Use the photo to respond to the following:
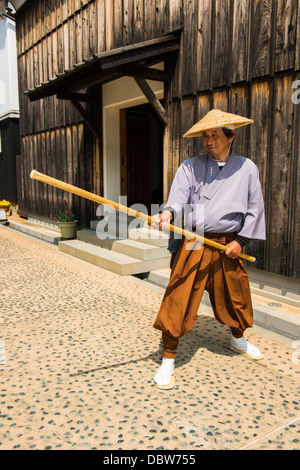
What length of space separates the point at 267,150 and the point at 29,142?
31.0 ft

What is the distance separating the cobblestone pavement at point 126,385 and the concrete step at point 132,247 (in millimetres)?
1771

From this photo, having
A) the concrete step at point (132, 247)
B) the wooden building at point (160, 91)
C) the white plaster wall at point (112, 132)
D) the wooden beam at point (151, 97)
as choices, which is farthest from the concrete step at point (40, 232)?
the wooden beam at point (151, 97)

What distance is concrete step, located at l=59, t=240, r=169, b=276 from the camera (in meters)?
6.45

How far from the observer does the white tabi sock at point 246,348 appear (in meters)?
3.46

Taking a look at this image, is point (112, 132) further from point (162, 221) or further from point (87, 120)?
point (162, 221)

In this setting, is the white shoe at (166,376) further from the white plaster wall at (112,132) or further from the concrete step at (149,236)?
the white plaster wall at (112,132)

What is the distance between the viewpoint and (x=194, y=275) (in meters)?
3.08

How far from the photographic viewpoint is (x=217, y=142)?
10.0 feet

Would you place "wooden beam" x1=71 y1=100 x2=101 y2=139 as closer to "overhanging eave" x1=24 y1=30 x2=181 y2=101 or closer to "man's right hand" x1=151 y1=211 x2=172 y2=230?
"overhanging eave" x1=24 y1=30 x2=181 y2=101

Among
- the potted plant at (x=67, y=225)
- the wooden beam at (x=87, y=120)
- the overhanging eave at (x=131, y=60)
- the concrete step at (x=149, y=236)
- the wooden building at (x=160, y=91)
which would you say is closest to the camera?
the wooden building at (x=160, y=91)

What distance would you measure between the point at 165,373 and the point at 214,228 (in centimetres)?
121

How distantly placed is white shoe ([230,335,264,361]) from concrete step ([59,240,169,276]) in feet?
10.2

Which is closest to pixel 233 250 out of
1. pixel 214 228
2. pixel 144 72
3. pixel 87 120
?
pixel 214 228

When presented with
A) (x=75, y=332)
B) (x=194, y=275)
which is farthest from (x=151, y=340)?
(x=194, y=275)
